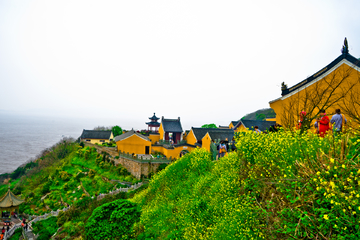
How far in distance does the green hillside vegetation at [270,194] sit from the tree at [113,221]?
24.8 inches

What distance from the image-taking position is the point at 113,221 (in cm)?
1104

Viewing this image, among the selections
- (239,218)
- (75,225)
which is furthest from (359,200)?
(75,225)

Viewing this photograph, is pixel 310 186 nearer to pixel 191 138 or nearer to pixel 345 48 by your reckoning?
pixel 345 48

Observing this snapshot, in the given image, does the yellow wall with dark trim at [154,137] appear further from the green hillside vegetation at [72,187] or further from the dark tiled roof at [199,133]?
the dark tiled roof at [199,133]

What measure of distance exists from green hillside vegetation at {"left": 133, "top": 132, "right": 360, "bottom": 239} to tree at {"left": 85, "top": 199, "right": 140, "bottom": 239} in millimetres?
631

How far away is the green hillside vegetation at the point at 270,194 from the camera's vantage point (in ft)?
11.1

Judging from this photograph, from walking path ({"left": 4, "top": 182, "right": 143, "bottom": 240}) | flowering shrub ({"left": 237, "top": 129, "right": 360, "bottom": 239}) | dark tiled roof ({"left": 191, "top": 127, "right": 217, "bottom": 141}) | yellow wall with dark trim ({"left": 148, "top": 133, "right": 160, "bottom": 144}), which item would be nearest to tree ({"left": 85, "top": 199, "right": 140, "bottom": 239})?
flowering shrub ({"left": 237, "top": 129, "right": 360, "bottom": 239})

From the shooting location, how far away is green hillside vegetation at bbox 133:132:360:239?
11.1ft

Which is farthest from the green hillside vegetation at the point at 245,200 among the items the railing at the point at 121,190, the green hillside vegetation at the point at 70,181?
the railing at the point at 121,190

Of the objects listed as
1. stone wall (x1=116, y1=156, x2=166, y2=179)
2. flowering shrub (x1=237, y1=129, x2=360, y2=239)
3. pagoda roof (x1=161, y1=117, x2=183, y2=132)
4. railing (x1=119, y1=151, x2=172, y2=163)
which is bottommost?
stone wall (x1=116, y1=156, x2=166, y2=179)

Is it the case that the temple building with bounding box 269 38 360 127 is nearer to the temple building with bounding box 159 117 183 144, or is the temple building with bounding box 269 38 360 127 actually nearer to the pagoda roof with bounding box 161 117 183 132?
the temple building with bounding box 159 117 183 144

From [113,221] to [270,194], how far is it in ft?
29.9

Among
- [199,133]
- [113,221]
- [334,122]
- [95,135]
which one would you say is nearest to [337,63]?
[334,122]

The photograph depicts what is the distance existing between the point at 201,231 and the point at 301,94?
33.9 ft
